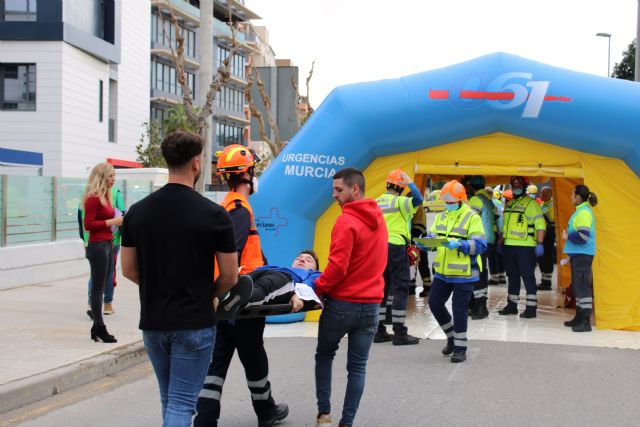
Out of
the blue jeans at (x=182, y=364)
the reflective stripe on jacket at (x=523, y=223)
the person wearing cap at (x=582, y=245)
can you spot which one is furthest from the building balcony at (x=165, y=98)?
the blue jeans at (x=182, y=364)

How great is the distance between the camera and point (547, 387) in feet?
23.0

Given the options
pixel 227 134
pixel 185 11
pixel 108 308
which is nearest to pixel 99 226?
pixel 108 308

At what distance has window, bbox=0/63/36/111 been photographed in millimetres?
34438

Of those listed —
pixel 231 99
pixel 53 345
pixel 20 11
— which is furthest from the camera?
pixel 231 99

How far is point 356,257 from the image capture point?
5.29m

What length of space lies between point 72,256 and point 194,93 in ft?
179

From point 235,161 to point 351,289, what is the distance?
1.14 meters

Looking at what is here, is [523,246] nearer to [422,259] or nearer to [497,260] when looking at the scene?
[422,259]

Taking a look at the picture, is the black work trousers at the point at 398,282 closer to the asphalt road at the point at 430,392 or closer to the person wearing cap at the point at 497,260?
the asphalt road at the point at 430,392

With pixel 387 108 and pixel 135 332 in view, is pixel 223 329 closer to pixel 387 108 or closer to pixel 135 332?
pixel 135 332

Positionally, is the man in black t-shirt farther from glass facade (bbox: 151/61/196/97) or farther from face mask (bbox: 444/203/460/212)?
glass facade (bbox: 151/61/196/97)

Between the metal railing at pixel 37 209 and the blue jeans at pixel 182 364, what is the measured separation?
31.1 ft

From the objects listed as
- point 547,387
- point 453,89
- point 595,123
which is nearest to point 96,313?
point 547,387

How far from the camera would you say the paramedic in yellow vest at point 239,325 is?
5.00 meters
